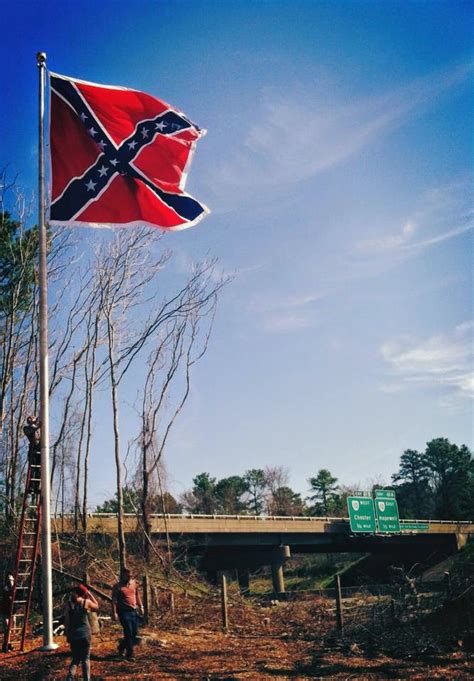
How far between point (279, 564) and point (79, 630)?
167 ft

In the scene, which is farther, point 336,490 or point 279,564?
point 336,490

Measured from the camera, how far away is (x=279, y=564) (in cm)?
5869

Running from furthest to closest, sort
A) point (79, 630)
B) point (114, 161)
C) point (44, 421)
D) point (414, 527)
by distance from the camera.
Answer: point (414, 527) < point (114, 161) < point (44, 421) < point (79, 630)

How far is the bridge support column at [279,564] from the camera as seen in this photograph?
188 ft

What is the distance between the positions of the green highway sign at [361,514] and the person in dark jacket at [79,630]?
36.5 meters

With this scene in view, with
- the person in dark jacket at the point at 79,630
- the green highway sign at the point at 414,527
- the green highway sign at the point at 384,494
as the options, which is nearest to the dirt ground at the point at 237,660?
the person in dark jacket at the point at 79,630

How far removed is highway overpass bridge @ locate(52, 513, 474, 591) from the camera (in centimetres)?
5212

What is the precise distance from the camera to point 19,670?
12.7m

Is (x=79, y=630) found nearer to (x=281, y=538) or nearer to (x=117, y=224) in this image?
(x=117, y=224)

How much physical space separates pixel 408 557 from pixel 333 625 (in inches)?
2177

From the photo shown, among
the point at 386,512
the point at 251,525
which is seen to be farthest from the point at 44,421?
the point at 251,525

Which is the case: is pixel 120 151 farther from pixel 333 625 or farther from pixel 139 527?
pixel 139 527

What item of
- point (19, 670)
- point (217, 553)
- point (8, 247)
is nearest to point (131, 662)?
point (19, 670)

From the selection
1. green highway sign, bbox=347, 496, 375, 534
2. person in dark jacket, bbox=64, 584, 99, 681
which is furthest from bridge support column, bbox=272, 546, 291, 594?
person in dark jacket, bbox=64, 584, 99, 681
